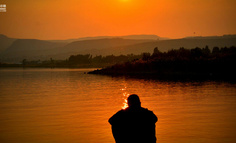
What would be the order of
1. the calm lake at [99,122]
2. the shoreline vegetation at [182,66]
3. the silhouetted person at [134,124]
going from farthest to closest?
the shoreline vegetation at [182,66], the calm lake at [99,122], the silhouetted person at [134,124]

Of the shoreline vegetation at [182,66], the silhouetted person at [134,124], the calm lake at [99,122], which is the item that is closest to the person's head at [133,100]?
the silhouetted person at [134,124]

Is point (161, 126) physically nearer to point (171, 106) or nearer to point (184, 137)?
point (184, 137)

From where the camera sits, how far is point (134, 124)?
9812 millimetres

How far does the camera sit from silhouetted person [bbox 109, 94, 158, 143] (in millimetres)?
9727

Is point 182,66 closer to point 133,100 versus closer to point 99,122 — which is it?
point 99,122

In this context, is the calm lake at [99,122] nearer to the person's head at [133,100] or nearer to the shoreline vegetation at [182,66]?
the person's head at [133,100]

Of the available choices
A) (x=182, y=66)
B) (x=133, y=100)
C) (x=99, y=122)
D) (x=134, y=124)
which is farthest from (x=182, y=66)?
(x=133, y=100)

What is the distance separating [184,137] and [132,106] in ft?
23.9

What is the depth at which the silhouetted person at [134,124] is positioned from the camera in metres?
9.73

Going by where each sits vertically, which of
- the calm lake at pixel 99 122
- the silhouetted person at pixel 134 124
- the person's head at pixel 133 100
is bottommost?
the calm lake at pixel 99 122

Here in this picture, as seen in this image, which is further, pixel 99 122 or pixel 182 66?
pixel 182 66

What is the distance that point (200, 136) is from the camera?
1622 centimetres

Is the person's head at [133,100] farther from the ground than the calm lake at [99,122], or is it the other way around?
the person's head at [133,100]

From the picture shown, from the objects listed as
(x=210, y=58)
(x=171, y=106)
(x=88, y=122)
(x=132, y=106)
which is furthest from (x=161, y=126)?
(x=210, y=58)
